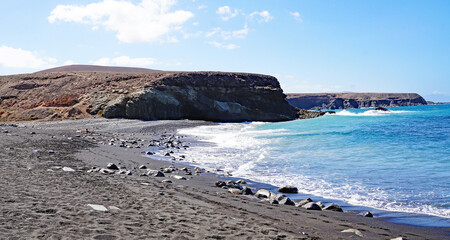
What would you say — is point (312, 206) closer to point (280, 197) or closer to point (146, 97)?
point (280, 197)

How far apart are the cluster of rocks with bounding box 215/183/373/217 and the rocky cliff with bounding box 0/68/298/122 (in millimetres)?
36597

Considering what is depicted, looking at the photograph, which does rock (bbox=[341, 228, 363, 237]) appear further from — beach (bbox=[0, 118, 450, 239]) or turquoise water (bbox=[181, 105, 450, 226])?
turquoise water (bbox=[181, 105, 450, 226])

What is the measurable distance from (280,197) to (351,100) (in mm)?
179867

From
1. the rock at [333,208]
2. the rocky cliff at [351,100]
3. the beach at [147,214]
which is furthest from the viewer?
the rocky cliff at [351,100]

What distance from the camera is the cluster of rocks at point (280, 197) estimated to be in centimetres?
720

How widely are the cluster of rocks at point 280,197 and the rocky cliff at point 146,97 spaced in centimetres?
3660

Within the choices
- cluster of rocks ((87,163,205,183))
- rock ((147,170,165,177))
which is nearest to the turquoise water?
cluster of rocks ((87,163,205,183))

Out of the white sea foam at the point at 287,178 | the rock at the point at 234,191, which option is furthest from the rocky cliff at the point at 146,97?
the rock at the point at 234,191

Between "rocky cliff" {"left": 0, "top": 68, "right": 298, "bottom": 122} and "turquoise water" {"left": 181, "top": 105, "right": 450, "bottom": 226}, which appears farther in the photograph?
"rocky cliff" {"left": 0, "top": 68, "right": 298, "bottom": 122}

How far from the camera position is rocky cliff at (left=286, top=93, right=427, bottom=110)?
547 ft

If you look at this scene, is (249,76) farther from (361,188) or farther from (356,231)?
(356,231)

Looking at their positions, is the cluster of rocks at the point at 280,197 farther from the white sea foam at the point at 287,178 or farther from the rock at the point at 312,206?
the white sea foam at the point at 287,178

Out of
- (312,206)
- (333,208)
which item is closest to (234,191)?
(312,206)

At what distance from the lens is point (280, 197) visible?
785cm
